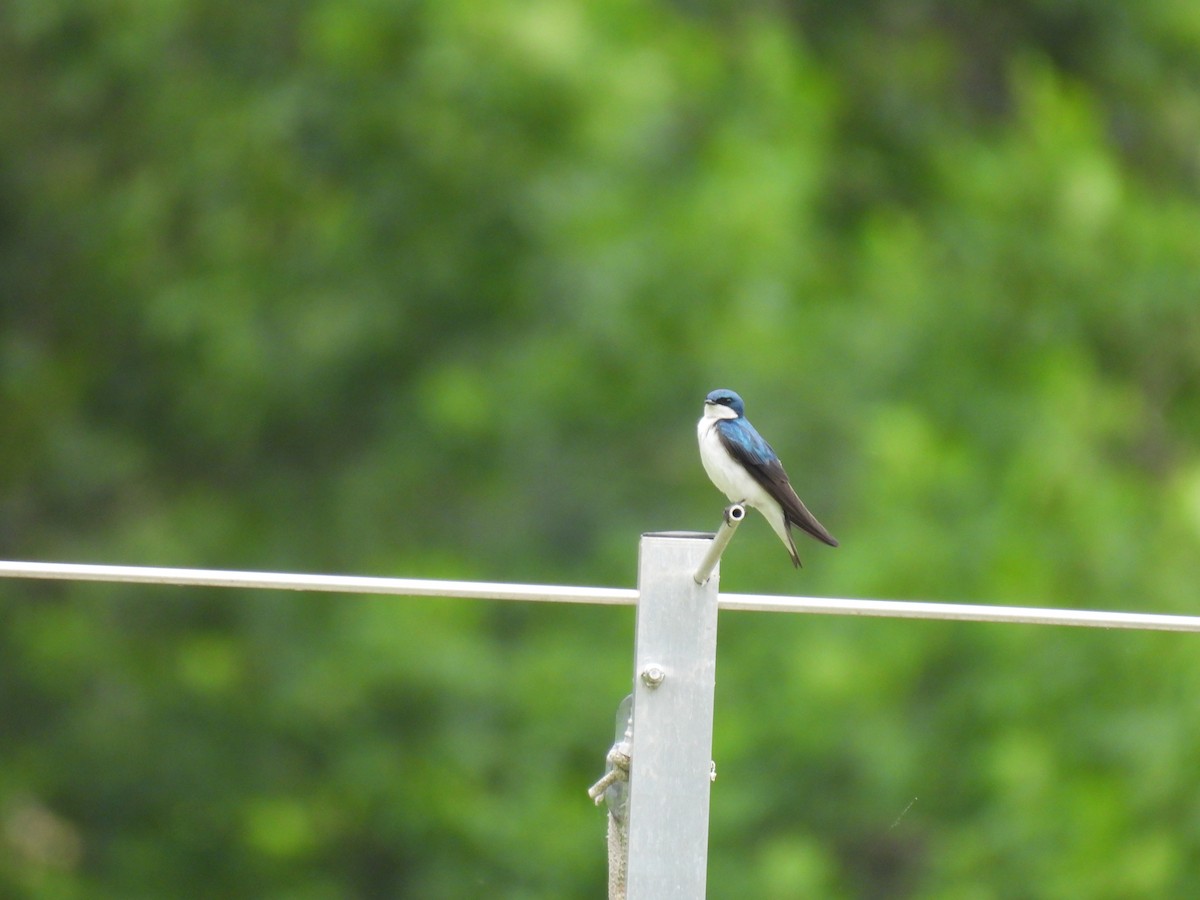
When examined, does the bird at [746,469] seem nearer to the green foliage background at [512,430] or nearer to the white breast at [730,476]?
the white breast at [730,476]

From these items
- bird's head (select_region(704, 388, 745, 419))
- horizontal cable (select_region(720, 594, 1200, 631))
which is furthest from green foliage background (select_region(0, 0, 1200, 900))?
horizontal cable (select_region(720, 594, 1200, 631))

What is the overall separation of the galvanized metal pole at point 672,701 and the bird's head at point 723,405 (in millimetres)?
1527

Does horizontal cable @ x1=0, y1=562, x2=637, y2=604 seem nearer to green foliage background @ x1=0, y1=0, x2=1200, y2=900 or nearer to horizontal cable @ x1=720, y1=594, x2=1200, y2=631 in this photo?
horizontal cable @ x1=720, y1=594, x2=1200, y2=631

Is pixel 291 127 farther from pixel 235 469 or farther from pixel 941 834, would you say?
pixel 941 834

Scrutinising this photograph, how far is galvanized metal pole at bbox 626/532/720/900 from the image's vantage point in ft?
6.98

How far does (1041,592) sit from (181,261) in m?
5.73

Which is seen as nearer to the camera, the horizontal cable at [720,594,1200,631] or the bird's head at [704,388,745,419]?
the horizontal cable at [720,594,1200,631]

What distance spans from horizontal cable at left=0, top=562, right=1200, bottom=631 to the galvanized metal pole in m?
0.10

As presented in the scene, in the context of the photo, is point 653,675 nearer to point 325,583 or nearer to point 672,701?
point 672,701

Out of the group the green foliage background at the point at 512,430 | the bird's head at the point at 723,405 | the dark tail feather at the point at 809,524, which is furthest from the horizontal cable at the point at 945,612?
the green foliage background at the point at 512,430

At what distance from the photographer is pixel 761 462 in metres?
3.41

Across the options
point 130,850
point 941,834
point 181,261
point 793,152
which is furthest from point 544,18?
point 130,850

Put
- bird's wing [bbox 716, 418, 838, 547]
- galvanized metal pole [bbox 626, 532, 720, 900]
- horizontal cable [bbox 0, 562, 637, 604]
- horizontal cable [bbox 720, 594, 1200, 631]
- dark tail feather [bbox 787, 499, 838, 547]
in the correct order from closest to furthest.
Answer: galvanized metal pole [bbox 626, 532, 720, 900] → horizontal cable [bbox 0, 562, 637, 604] → horizontal cable [bbox 720, 594, 1200, 631] → dark tail feather [bbox 787, 499, 838, 547] → bird's wing [bbox 716, 418, 838, 547]

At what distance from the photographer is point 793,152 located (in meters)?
10.2
